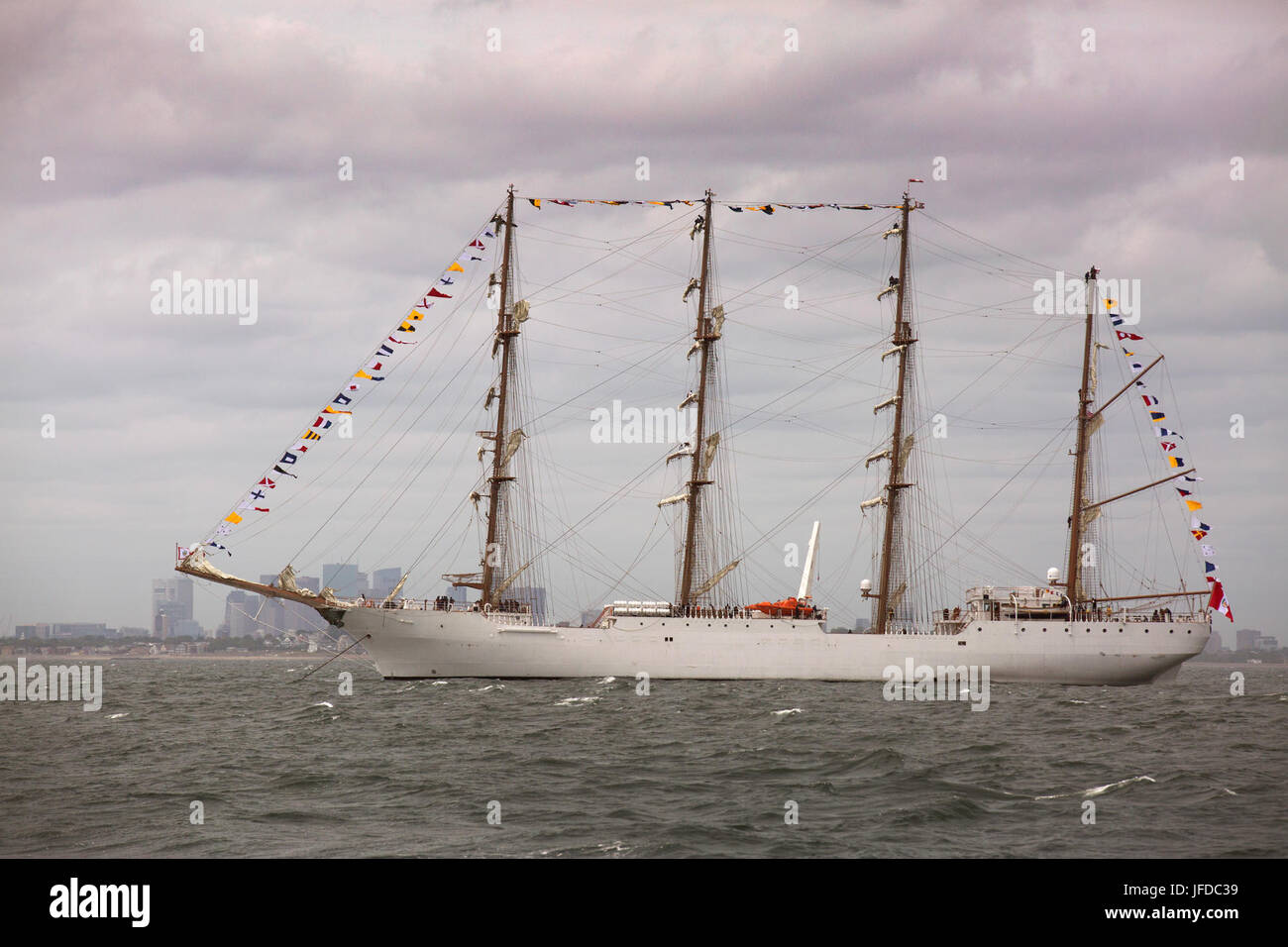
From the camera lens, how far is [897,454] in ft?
255

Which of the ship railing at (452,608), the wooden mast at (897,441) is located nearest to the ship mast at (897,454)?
the wooden mast at (897,441)

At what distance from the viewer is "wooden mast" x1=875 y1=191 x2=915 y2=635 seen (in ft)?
252

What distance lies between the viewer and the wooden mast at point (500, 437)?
71312 mm

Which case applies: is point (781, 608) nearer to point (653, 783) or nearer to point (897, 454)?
point (897, 454)

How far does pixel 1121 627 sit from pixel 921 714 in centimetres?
3145

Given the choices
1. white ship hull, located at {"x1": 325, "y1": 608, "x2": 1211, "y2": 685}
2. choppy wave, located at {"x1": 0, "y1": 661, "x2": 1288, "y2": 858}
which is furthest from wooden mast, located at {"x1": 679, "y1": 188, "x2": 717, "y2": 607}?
choppy wave, located at {"x1": 0, "y1": 661, "x2": 1288, "y2": 858}

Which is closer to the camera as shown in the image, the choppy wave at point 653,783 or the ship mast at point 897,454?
the choppy wave at point 653,783

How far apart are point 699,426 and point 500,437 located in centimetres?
1254

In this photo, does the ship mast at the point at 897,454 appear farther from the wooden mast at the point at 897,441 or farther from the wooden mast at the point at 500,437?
the wooden mast at the point at 500,437

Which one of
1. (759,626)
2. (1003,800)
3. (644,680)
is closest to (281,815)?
(1003,800)

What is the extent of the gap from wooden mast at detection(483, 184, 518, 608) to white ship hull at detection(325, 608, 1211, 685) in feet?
9.93

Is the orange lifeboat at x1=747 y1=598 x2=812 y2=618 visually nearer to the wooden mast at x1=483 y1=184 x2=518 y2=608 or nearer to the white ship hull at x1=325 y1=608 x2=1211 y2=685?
the white ship hull at x1=325 y1=608 x2=1211 y2=685
